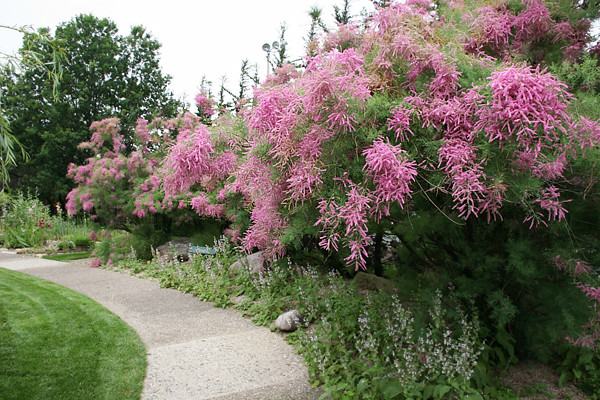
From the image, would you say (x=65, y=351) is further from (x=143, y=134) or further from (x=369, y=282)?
(x=143, y=134)

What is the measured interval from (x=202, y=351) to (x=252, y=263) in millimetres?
2290

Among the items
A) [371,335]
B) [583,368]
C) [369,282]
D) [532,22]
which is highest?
[532,22]

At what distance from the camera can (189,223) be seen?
9883 mm

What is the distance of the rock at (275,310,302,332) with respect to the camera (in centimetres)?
466

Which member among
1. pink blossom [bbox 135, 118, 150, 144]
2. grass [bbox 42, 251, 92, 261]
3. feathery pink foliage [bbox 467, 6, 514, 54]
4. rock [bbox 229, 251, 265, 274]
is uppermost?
pink blossom [bbox 135, 118, 150, 144]

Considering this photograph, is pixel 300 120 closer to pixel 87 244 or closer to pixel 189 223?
pixel 189 223

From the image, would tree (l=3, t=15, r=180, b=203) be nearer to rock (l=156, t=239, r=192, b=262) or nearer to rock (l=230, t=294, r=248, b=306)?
rock (l=156, t=239, r=192, b=262)

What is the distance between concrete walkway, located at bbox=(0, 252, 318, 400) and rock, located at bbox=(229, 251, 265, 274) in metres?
0.76

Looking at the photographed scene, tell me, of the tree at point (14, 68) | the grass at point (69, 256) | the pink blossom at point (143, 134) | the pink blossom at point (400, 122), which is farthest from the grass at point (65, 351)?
the grass at point (69, 256)

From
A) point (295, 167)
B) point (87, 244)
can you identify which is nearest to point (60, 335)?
point (295, 167)

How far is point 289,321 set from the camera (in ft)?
15.3

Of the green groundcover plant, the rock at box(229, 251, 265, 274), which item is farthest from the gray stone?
the green groundcover plant

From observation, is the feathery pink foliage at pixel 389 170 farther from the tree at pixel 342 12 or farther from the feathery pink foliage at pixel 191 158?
the tree at pixel 342 12

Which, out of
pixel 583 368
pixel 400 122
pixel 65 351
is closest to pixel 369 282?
pixel 583 368
